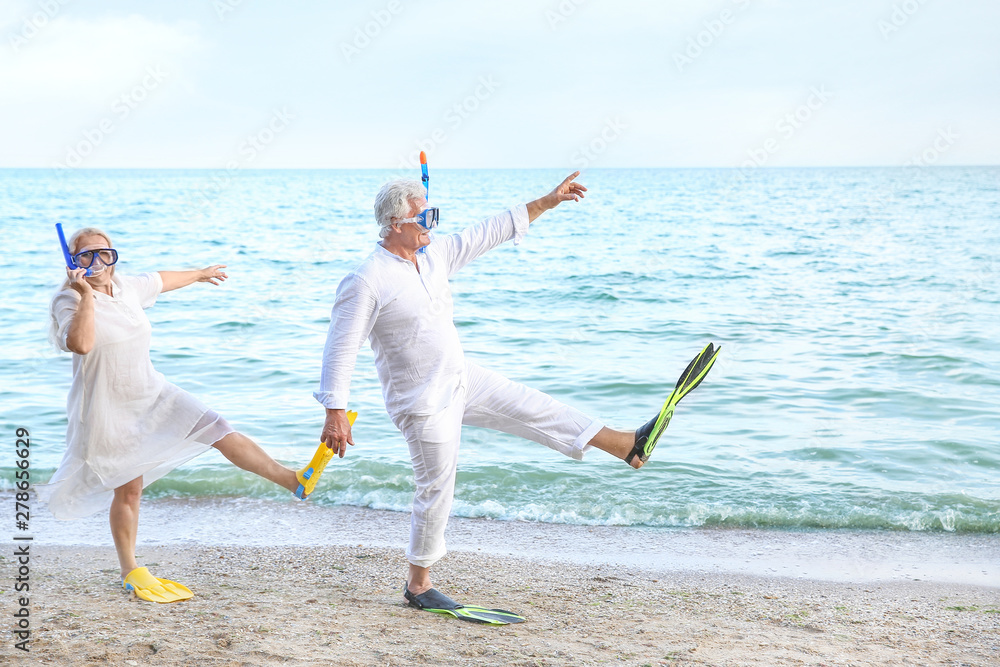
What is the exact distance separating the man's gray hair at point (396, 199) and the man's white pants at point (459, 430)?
2.80ft

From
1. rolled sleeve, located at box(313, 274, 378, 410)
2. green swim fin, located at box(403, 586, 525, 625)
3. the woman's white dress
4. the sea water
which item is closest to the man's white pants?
green swim fin, located at box(403, 586, 525, 625)

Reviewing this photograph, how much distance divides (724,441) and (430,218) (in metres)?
5.00

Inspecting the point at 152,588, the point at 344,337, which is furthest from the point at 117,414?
the point at 344,337

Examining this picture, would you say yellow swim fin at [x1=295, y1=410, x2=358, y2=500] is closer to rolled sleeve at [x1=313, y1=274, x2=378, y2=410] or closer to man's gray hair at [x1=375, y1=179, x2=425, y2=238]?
rolled sleeve at [x1=313, y1=274, x2=378, y2=410]

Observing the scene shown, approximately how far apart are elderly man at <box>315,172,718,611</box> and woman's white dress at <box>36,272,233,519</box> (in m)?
0.88

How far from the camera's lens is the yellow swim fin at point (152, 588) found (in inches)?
166

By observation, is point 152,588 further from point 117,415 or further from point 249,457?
point 117,415

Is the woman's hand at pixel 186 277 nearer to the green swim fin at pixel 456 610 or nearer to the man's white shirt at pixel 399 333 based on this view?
the man's white shirt at pixel 399 333

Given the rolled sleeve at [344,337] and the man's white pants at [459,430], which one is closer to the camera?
the rolled sleeve at [344,337]

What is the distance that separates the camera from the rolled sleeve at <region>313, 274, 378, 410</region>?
12.6ft

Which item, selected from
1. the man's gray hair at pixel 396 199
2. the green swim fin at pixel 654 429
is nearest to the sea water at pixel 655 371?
the green swim fin at pixel 654 429

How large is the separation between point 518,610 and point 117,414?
2.16 m

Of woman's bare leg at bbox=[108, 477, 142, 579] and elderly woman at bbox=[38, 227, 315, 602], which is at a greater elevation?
elderly woman at bbox=[38, 227, 315, 602]

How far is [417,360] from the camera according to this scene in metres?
4.02
